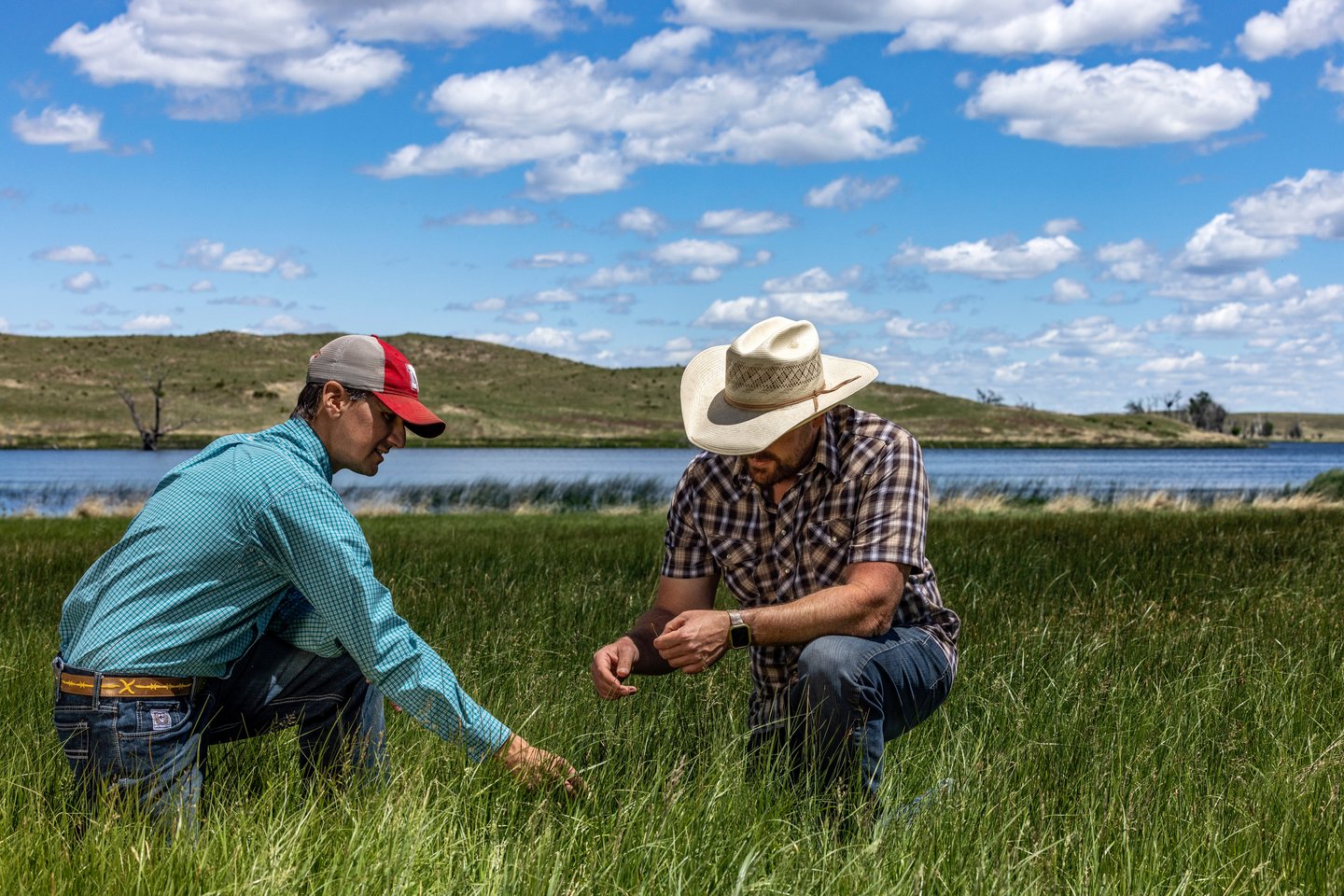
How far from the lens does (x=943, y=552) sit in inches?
454

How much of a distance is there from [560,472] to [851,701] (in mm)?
50578

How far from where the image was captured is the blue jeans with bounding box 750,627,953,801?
337cm

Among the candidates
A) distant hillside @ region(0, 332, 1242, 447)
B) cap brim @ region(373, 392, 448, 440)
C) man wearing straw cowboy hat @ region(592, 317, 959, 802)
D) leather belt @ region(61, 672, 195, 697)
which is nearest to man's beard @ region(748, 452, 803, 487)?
man wearing straw cowboy hat @ region(592, 317, 959, 802)

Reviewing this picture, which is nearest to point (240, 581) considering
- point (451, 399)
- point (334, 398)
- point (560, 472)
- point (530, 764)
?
point (334, 398)

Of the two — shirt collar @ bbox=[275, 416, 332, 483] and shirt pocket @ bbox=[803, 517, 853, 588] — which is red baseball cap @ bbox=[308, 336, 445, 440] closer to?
shirt collar @ bbox=[275, 416, 332, 483]

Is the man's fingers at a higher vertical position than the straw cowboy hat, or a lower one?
lower

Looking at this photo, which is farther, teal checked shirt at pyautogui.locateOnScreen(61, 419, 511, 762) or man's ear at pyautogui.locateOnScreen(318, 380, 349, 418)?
man's ear at pyautogui.locateOnScreen(318, 380, 349, 418)

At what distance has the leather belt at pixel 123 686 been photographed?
3.06 metres

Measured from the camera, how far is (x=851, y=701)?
133 inches

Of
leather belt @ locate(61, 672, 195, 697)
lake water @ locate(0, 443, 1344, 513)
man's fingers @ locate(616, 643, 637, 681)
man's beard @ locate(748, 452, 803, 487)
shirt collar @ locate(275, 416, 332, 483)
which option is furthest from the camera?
lake water @ locate(0, 443, 1344, 513)

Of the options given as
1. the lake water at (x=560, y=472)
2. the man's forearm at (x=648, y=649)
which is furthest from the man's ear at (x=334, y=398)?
the lake water at (x=560, y=472)

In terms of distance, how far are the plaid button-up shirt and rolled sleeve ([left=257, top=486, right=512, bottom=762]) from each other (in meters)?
1.01

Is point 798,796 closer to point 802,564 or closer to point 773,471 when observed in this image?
point 802,564

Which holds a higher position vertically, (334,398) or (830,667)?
(334,398)
